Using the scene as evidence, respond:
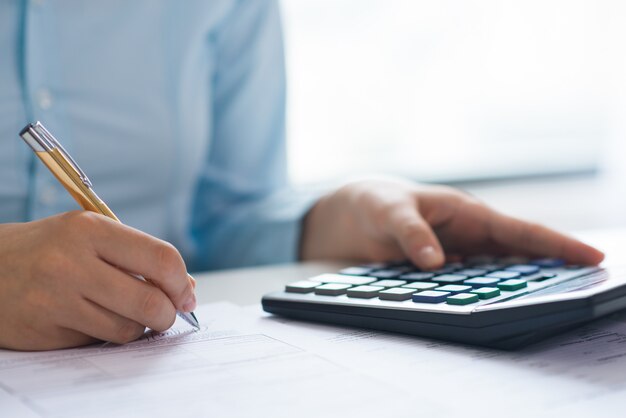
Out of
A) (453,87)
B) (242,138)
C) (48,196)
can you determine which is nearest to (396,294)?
(48,196)

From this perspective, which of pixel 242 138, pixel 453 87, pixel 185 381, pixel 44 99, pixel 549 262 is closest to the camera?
pixel 185 381

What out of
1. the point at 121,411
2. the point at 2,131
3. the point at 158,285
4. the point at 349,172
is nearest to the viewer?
the point at 121,411

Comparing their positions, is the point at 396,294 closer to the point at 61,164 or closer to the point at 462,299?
the point at 462,299

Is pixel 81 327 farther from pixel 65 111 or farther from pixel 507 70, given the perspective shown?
pixel 507 70

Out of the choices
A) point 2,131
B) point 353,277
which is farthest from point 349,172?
point 353,277

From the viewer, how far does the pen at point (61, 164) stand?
36cm

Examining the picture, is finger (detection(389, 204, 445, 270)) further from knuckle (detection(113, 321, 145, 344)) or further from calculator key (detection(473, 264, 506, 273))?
knuckle (detection(113, 321, 145, 344))

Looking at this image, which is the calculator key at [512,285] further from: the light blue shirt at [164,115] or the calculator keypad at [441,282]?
the light blue shirt at [164,115]

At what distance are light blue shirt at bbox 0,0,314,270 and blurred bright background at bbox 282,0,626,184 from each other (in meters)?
0.30

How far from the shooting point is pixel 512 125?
1410 mm

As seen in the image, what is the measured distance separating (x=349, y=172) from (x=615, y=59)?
0.62 metres

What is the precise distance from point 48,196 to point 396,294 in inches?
17.0

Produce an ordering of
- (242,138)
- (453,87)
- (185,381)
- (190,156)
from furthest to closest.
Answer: (453,87) → (242,138) → (190,156) → (185,381)

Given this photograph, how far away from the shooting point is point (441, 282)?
45 centimetres
